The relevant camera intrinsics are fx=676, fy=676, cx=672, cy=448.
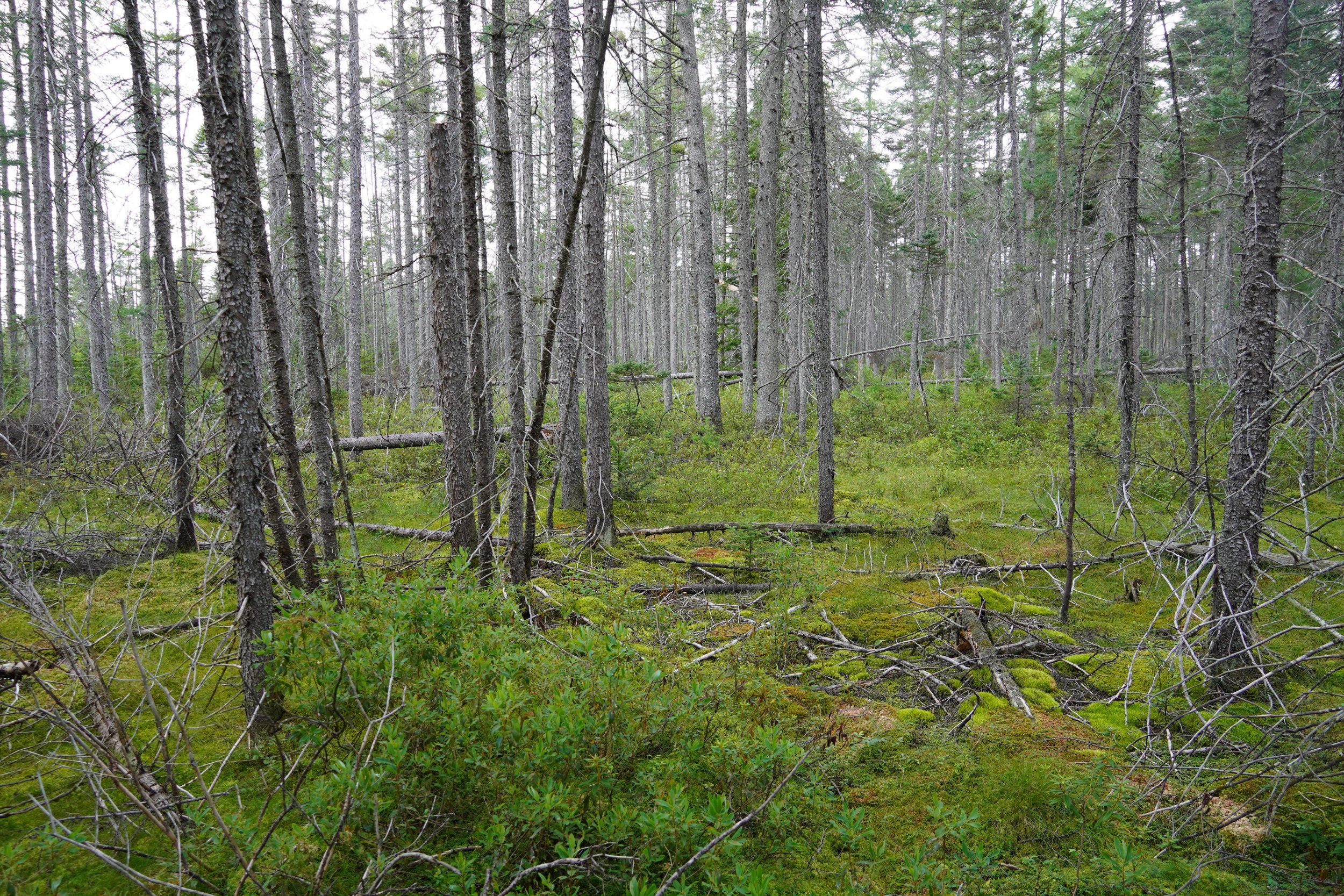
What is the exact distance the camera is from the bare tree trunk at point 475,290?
16.2ft

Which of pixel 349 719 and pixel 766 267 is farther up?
pixel 766 267

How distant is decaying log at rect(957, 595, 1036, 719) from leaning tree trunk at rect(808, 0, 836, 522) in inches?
115

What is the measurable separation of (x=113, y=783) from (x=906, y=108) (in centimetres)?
3627

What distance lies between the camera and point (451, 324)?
5.35 meters

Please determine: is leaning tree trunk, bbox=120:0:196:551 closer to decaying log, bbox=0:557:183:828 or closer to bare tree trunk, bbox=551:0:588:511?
decaying log, bbox=0:557:183:828

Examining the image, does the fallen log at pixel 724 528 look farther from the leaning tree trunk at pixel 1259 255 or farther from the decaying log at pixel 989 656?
the leaning tree trunk at pixel 1259 255

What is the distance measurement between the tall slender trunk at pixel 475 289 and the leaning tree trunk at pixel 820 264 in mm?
4426

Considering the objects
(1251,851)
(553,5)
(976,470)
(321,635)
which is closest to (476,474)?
(321,635)

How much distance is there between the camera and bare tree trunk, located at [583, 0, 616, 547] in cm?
686

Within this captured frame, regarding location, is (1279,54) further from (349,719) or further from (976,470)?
(976,470)

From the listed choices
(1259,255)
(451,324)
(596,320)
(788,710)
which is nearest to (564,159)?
(596,320)

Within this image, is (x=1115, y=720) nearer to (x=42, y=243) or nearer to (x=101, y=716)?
(x=101, y=716)

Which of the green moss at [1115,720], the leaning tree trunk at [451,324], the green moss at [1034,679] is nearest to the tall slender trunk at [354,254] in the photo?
the leaning tree trunk at [451,324]

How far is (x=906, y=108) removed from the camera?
31.9 m
